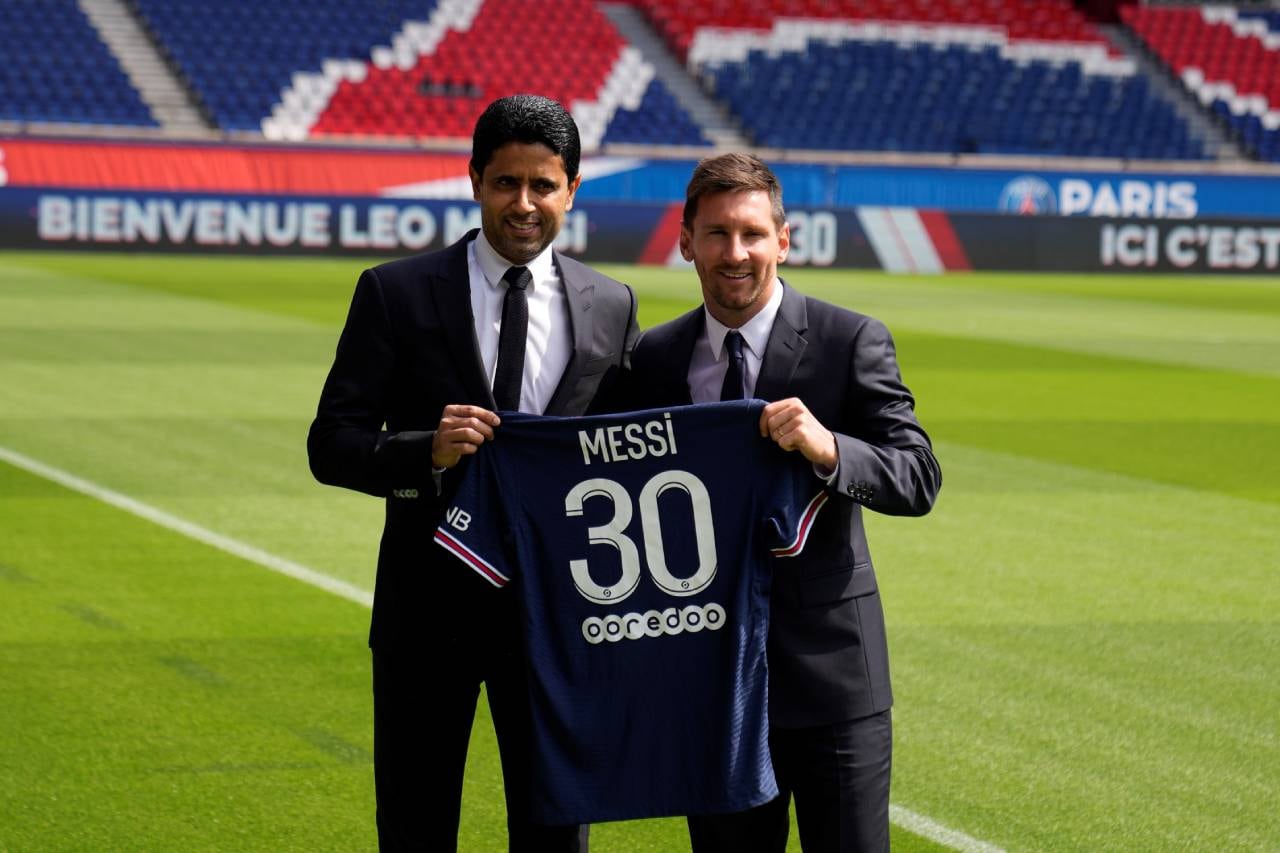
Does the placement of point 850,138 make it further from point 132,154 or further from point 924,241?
point 132,154

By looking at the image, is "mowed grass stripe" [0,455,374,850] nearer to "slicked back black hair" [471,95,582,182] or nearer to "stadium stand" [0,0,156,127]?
"slicked back black hair" [471,95,582,182]

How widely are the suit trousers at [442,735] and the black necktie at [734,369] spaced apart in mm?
691

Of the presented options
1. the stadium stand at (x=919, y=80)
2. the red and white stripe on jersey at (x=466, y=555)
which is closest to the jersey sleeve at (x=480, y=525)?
the red and white stripe on jersey at (x=466, y=555)

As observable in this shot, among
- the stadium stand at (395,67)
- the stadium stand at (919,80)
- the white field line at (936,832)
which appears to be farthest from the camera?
the stadium stand at (919,80)

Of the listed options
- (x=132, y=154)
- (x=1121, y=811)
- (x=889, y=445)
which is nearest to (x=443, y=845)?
(x=889, y=445)

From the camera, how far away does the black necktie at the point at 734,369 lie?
155 inches

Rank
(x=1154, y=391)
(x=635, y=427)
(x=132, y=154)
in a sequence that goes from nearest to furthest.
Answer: (x=635, y=427) < (x=1154, y=391) < (x=132, y=154)

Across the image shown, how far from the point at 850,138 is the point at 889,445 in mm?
35930

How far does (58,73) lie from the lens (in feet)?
109

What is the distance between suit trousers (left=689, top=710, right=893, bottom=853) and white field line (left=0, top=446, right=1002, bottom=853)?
1.60 meters

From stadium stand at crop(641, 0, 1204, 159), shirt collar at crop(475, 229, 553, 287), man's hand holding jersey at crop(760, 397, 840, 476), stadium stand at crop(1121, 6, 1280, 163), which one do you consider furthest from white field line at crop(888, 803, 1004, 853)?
stadium stand at crop(1121, 6, 1280, 163)

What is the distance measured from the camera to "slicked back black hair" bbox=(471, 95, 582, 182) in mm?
3932

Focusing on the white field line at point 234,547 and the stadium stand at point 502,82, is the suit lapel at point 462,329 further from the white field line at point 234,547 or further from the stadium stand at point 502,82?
the stadium stand at point 502,82

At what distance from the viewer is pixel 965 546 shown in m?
9.80
